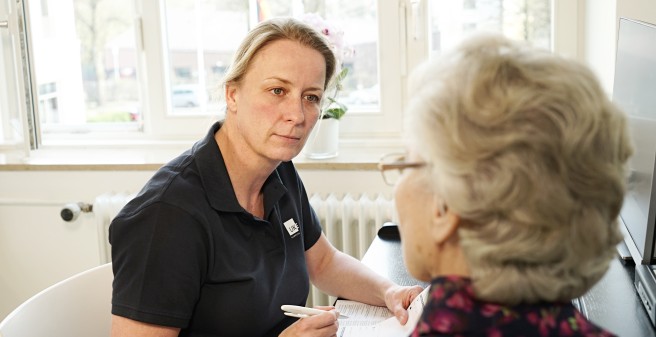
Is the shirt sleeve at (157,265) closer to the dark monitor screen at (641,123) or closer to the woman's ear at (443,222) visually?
the woman's ear at (443,222)

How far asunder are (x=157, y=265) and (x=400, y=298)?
520mm

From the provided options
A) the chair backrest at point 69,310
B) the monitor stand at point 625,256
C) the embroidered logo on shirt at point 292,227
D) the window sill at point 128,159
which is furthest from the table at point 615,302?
the window sill at point 128,159

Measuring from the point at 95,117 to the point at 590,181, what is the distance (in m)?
2.61

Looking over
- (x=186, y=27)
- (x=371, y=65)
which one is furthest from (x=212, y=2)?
(x=371, y=65)

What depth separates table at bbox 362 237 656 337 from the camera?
4.27 feet

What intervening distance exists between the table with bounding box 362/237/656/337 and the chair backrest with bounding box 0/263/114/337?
1.99ft

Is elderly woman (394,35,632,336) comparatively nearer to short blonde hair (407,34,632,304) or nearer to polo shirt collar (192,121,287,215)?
short blonde hair (407,34,632,304)

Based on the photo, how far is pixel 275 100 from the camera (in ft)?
5.35

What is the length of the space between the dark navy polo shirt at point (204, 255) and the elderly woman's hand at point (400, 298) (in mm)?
191

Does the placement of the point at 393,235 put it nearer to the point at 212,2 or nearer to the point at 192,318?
the point at 192,318

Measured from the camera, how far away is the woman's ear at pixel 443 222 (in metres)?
0.88

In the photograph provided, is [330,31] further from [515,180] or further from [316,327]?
[515,180]

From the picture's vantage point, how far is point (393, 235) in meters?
2.01

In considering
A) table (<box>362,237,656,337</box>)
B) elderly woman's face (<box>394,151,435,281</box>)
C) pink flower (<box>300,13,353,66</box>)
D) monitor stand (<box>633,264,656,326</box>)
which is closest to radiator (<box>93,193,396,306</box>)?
pink flower (<box>300,13,353,66</box>)
